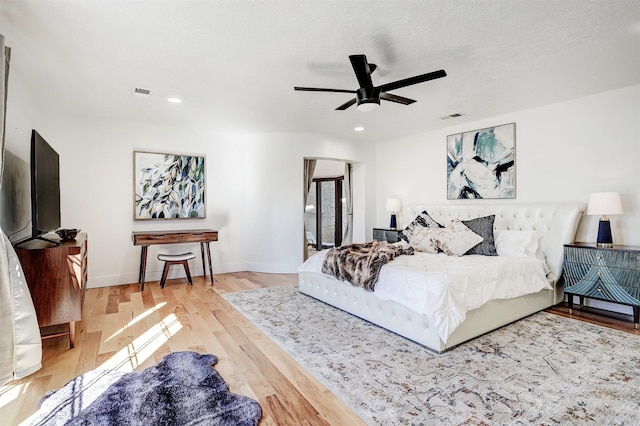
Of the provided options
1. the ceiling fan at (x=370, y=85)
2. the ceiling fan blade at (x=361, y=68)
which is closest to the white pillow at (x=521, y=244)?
the ceiling fan at (x=370, y=85)

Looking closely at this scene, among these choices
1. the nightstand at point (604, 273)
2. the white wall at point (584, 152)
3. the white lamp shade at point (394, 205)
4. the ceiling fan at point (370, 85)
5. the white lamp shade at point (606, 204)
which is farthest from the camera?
the white lamp shade at point (394, 205)

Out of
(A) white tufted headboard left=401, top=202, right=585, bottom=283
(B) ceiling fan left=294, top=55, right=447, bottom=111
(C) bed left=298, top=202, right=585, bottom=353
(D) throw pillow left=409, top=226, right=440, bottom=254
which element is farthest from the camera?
(D) throw pillow left=409, top=226, right=440, bottom=254

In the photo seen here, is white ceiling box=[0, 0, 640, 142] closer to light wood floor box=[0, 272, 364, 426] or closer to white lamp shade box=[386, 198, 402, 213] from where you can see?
white lamp shade box=[386, 198, 402, 213]

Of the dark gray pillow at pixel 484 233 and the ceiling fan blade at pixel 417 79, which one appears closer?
the ceiling fan blade at pixel 417 79

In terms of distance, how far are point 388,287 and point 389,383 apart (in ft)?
3.15

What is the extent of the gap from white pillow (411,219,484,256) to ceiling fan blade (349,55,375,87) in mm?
2242

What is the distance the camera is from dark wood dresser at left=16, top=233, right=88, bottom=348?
98.0 inches

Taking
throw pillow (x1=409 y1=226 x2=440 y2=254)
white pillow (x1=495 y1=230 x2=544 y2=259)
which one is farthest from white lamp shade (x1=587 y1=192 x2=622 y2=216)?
throw pillow (x1=409 y1=226 x2=440 y2=254)

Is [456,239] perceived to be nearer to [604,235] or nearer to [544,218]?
[544,218]

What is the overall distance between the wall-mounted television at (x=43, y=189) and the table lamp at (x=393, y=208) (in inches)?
187

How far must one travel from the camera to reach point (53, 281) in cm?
255

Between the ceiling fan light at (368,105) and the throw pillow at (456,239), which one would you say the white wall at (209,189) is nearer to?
the throw pillow at (456,239)

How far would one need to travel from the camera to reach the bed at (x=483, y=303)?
273 centimetres

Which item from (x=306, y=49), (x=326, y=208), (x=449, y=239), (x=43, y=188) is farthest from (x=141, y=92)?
(x=326, y=208)
